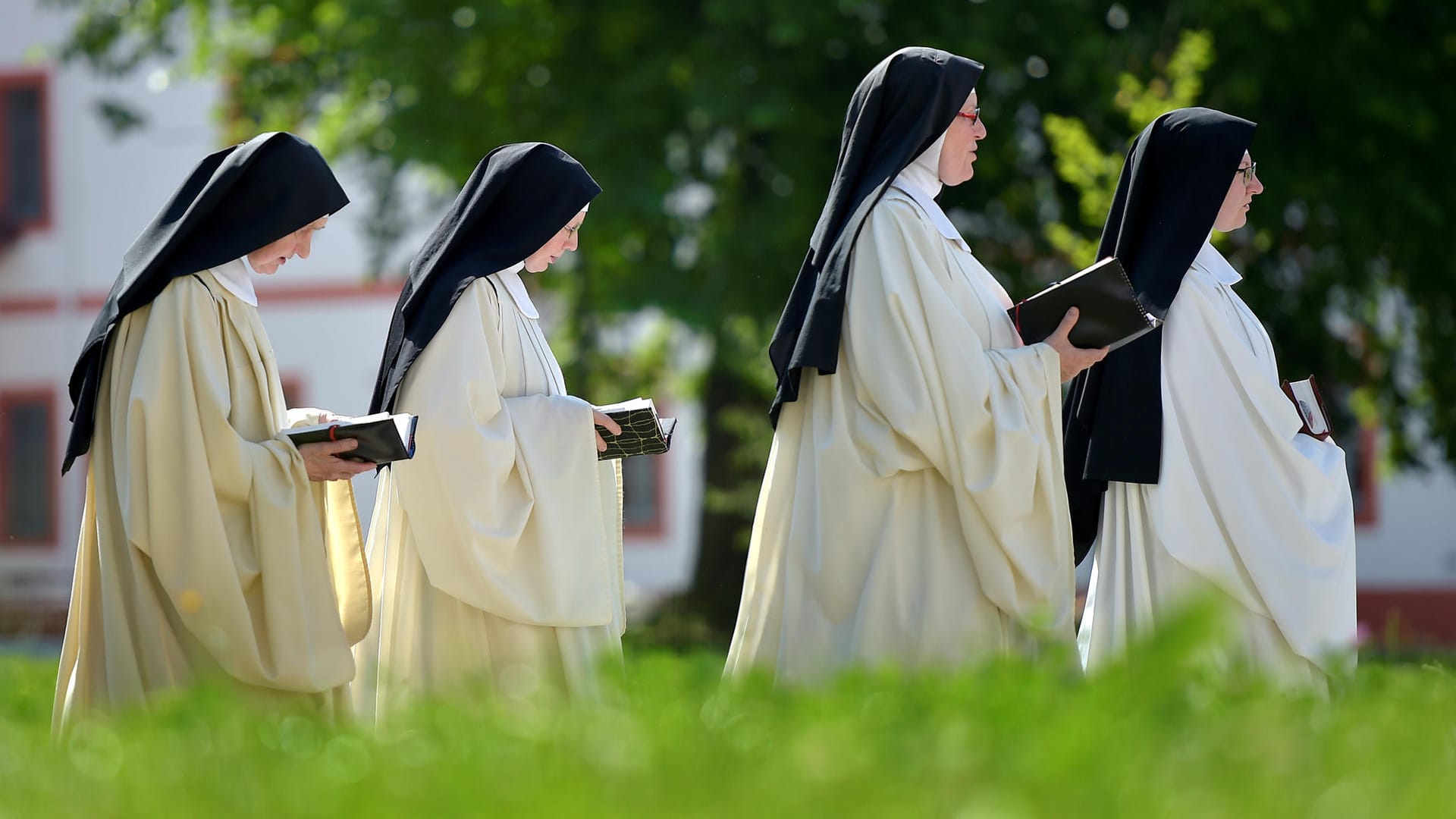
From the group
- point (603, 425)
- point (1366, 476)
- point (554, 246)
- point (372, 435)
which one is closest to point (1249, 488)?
point (603, 425)

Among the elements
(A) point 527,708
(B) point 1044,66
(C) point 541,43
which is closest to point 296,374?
(C) point 541,43

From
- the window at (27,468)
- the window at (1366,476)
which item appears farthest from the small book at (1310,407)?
the window at (27,468)

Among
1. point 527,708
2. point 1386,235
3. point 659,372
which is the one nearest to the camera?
point 527,708

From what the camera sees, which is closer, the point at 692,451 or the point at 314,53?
the point at 314,53

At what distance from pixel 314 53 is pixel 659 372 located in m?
4.44

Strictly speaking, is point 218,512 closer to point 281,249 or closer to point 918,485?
point 281,249

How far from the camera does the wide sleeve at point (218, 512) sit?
14.2 ft

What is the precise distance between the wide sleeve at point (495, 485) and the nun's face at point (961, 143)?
1350 mm

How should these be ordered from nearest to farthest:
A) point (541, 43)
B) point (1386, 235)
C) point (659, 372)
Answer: point (1386, 235)
point (541, 43)
point (659, 372)

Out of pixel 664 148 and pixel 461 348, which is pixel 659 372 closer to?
pixel 664 148

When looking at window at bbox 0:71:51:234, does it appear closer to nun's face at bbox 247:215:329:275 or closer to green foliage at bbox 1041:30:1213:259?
green foliage at bbox 1041:30:1213:259

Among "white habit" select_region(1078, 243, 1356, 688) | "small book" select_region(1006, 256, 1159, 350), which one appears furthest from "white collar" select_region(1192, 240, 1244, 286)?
"small book" select_region(1006, 256, 1159, 350)

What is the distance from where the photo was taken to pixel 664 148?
11289mm

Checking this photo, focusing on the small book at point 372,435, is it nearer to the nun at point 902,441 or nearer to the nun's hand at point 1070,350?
the nun at point 902,441
